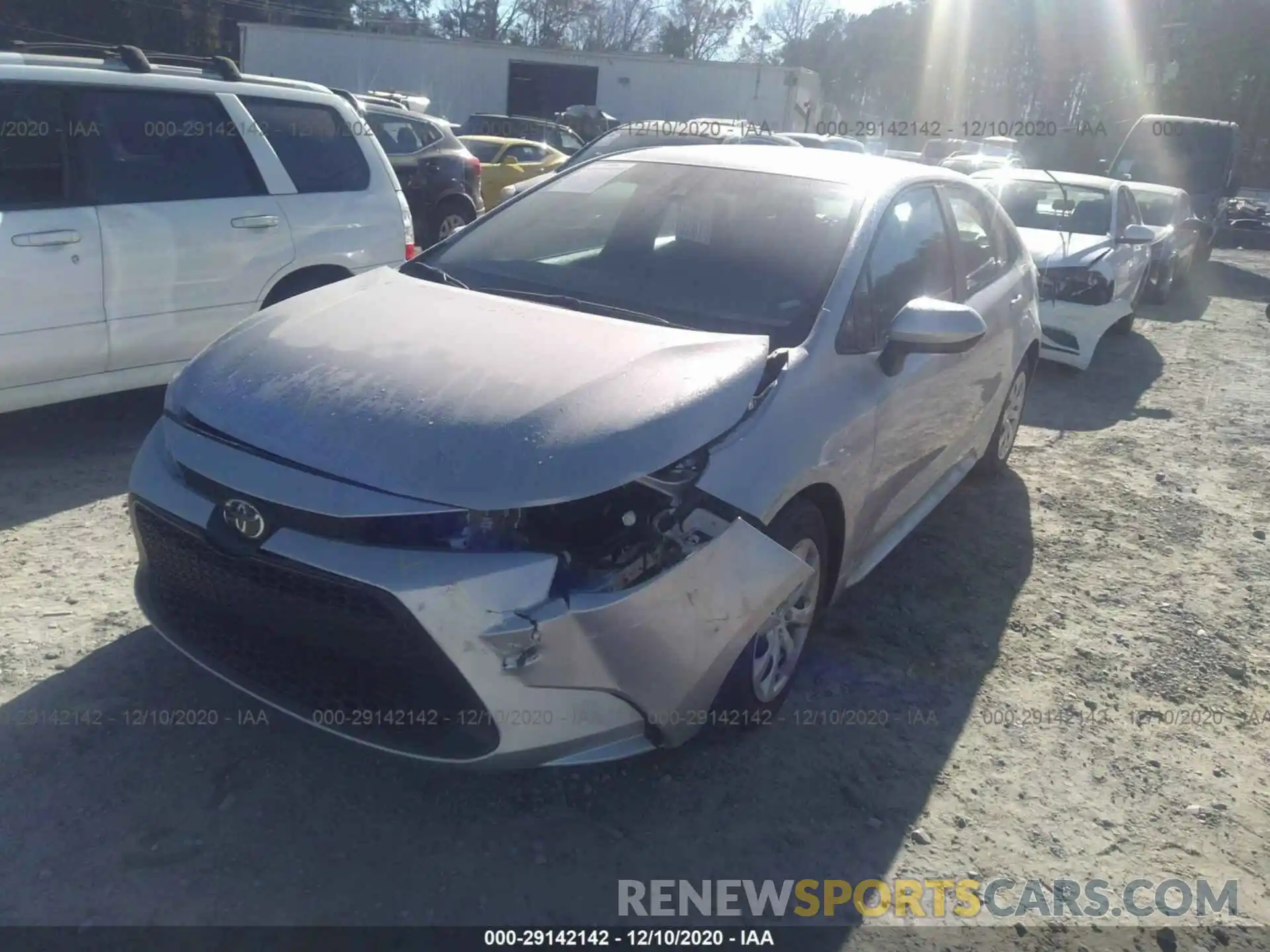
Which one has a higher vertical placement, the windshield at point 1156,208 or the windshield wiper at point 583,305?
the windshield at point 1156,208

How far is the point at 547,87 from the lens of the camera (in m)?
32.3

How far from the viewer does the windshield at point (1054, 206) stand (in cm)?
932


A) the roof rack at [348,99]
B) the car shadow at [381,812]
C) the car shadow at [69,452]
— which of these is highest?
the roof rack at [348,99]

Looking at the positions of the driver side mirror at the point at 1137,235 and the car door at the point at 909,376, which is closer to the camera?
the car door at the point at 909,376

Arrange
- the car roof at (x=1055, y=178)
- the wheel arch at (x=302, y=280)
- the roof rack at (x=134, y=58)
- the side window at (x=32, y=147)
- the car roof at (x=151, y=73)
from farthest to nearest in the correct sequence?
1. the car roof at (x=1055, y=178)
2. the wheel arch at (x=302, y=280)
3. the roof rack at (x=134, y=58)
4. the car roof at (x=151, y=73)
5. the side window at (x=32, y=147)

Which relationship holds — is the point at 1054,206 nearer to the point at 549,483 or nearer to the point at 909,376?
the point at 909,376

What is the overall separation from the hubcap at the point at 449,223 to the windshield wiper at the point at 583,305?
784 centimetres

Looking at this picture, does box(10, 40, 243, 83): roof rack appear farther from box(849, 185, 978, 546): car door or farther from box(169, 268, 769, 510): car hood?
box(849, 185, 978, 546): car door

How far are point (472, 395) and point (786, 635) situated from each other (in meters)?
1.26

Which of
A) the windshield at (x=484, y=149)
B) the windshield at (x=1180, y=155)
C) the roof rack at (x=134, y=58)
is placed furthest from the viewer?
the windshield at (x=1180, y=155)

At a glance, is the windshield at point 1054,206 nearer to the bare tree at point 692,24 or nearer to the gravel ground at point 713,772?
the gravel ground at point 713,772

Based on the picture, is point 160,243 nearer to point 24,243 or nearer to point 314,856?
point 24,243

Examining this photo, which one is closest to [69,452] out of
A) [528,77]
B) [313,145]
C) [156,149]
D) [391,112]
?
[156,149]

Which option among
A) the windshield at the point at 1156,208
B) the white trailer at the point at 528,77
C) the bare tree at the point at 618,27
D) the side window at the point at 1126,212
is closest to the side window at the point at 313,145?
the side window at the point at 1126,212
